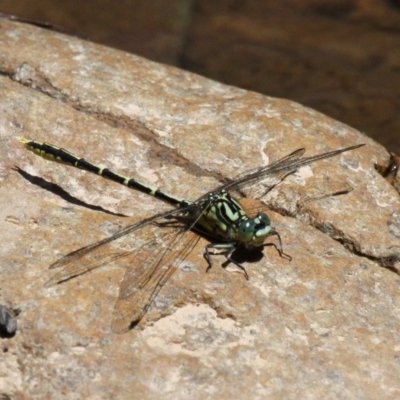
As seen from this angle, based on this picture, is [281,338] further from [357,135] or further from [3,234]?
[357,135]


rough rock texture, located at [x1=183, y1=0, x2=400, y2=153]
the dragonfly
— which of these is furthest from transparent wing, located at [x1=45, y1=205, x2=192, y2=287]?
rough rock texture, located at [x1=183, y1=0, x2=400, y2=153]

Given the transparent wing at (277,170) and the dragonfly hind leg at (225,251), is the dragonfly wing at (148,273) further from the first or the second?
the transparent wing at (277,170)

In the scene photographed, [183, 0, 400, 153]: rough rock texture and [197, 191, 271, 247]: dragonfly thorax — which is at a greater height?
[197, 191, 271, 247]: dragonfly thorax

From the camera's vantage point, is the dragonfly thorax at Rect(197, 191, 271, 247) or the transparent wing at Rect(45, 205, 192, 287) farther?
the dragonfly thorax at Rect(197, 191, 271, 247)

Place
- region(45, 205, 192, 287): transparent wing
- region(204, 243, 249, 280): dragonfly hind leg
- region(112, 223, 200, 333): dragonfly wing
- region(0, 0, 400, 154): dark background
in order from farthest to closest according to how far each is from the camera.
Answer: region(0, 0, 400, 154): dark background
region(204, 243, 249, 280): dragonfly hind leg
region(45, 205, 192, 287): transparent wing
region(112, 223, 200, 333): dragonfly wing

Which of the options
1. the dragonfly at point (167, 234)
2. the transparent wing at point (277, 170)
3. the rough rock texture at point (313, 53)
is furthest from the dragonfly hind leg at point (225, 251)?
the rough rock texture at point (313, 53)

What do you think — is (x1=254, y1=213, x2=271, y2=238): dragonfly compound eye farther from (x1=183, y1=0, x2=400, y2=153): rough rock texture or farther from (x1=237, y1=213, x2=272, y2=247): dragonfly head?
(x1=183, y1=0, x2=400, y2=153): rough rock texture
